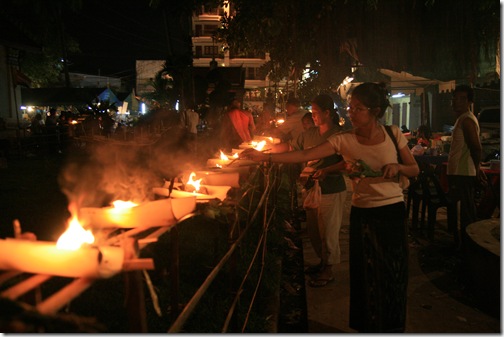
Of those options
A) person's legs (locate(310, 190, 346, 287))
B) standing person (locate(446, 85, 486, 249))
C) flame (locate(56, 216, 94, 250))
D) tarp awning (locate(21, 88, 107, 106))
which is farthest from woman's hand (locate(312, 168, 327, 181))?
tarp awning (locate(21, 88, 107, 106))

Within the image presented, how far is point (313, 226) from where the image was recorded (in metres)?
5.79

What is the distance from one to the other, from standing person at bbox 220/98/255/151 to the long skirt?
688 centimetres

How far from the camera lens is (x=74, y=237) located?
76.4 inches

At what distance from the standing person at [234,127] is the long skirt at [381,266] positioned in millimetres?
6882

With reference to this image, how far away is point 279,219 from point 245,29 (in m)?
3.41

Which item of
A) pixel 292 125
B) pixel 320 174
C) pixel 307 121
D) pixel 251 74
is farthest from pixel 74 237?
pixel 251 74

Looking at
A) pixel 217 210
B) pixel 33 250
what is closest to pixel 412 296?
pixel 217 210

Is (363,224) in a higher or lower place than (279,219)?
higher

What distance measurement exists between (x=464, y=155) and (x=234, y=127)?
561cm

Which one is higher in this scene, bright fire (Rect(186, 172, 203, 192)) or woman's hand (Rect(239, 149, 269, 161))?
woman's hand (Rect(239, 149, 269, 161))

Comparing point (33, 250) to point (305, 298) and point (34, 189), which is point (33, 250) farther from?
point (34, 189)

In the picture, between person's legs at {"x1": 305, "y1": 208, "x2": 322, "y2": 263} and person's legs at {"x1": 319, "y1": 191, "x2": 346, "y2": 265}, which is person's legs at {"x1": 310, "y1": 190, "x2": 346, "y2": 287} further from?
person's legs at {"x1": 305, "y1": 208, "x2": 322, "y2": 263}

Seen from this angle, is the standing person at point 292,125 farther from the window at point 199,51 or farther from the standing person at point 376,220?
the window at point 199,51

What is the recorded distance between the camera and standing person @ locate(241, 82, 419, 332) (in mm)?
3631
